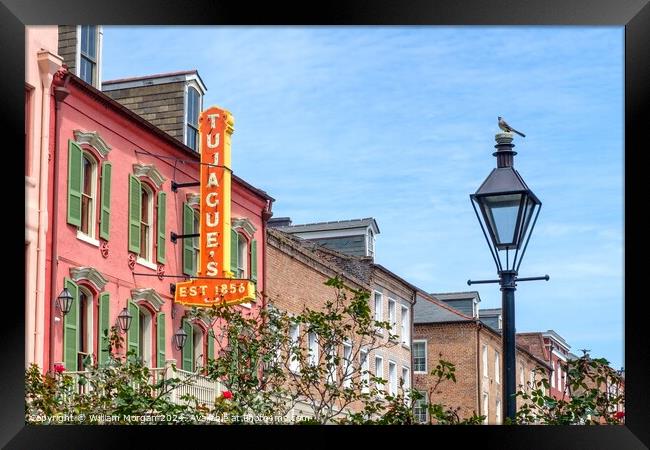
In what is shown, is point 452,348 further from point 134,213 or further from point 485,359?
point 134,213

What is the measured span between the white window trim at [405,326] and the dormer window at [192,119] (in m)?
14.5

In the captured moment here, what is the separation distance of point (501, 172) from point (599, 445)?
2140 millimetres

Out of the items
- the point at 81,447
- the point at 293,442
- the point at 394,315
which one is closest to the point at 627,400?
the point at 293,442

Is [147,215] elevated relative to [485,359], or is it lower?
elevated

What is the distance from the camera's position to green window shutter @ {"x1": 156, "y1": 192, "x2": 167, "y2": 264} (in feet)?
59.5

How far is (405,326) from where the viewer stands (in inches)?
1356

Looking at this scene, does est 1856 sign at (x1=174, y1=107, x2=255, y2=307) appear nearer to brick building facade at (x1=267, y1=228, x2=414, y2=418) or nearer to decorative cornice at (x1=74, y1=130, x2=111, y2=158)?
brick building facade at (x1=267, y1=228, x2=414, y2=418)

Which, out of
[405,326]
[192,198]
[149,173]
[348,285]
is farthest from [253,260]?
[405,326]

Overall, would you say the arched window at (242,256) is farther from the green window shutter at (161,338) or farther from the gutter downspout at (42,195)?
the gutter downspout at (42,195)

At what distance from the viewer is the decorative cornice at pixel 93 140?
15.8 m

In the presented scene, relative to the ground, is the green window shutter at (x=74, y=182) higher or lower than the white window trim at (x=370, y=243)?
lower

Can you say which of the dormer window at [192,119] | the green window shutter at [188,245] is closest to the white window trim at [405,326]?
the dormer window at [192,119]
